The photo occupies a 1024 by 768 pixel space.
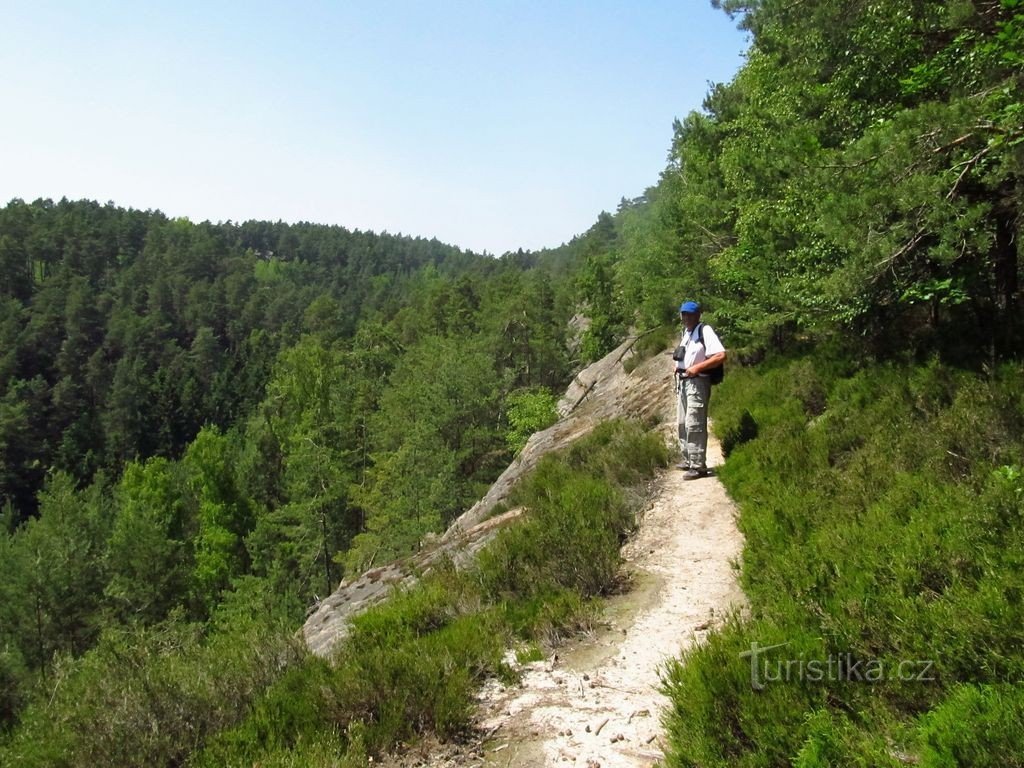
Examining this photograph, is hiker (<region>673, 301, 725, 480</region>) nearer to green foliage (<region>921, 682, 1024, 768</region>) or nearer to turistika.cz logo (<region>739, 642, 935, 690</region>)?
turistika.cz logo (<region>739, 642, 935, 690</region>)

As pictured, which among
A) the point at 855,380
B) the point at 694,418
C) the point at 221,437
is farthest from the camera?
the point at 221,437

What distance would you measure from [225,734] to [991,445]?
5.33 meters

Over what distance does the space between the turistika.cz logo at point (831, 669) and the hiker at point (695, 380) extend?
4.19 meters

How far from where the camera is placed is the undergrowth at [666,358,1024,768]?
7.72ft

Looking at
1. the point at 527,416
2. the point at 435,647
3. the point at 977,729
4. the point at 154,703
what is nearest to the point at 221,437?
the point at 527,416

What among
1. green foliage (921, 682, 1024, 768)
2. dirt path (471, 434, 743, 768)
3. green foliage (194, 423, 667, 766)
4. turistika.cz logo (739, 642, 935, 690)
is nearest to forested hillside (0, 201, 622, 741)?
green foliage (194, 423, 667, 766)

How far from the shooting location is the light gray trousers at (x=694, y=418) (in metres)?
6.95

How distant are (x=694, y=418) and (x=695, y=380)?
0.44 metres

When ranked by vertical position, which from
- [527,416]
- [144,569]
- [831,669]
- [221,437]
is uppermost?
[831,669]

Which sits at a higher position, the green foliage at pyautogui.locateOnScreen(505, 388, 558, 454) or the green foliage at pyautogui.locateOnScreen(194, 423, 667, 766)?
the green foliage at pyautogui.locateOnScreen(194, 423, 667, 766)

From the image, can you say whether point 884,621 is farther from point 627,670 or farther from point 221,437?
point 221,437

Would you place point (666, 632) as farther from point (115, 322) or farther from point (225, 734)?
point (115, 322)

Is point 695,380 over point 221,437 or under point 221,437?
over

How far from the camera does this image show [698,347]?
700 centimetres
